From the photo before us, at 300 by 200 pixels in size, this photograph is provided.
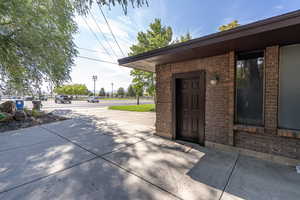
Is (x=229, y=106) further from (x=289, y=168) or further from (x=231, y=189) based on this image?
(x=231, y=189)

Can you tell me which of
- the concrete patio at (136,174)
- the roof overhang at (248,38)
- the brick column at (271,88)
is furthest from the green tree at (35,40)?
the brick column at (271,88)

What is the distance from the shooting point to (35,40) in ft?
18.5

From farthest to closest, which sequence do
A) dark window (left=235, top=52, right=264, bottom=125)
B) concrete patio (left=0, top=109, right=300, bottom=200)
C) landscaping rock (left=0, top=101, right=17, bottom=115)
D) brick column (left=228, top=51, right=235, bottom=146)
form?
landscaping rock (left=0, top=101, right=17, bottom=115) < brick column (left=228, top=51, right=235, bottom=146) < dark window (left=235, top=52, right=264, bottom=125) < concrete patio (left=0, top=109, right=300, bottom=200)

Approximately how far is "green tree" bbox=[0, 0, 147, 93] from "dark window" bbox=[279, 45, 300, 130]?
21.1ft

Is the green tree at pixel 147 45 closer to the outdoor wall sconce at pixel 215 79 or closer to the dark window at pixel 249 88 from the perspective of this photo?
the outdoor wall sconce at pixel 215 79

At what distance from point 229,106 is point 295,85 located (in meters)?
1.34

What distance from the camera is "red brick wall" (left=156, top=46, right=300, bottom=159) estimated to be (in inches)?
110

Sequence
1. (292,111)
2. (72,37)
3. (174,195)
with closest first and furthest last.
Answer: (174,195), (292,111), (72,37)

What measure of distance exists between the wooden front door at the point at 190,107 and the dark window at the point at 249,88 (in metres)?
0.91

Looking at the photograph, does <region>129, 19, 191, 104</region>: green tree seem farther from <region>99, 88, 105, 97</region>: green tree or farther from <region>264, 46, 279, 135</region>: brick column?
<region>99, 88, 105, 97</region>: green tree

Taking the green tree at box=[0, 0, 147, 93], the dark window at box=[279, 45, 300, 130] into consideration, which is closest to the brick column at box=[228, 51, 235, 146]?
the dark window at box=[279, 45, 300, 130]

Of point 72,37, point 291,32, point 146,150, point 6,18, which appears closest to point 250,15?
point 291,32

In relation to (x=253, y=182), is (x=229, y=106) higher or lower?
higher

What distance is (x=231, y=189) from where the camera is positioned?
1988 mm
